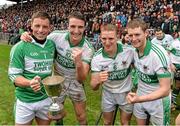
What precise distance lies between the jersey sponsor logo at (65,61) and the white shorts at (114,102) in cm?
67

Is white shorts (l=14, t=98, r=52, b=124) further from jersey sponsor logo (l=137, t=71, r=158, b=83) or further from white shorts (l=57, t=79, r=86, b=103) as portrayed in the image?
jersey sponsor logo (l=137, t=71, r=158, b=83)

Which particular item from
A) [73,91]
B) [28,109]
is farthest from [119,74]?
[28,109]

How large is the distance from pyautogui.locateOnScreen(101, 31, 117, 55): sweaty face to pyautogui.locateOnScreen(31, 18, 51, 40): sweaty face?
2.60 feet

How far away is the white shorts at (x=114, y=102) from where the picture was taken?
5.86 metres

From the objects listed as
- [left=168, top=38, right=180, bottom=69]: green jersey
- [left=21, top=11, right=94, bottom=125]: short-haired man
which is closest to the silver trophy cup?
[left=21, top=11, right=94, bottom=125]: short-haired man

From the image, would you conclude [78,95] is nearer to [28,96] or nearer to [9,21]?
[28,96]

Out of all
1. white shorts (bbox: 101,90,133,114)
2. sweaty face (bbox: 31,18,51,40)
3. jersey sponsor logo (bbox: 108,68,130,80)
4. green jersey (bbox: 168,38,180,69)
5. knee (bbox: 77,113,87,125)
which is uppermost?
sweaty face (bbox: 31,18,51,40)

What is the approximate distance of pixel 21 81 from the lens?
496 cm

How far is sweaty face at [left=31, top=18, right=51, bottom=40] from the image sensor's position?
5.11 meters

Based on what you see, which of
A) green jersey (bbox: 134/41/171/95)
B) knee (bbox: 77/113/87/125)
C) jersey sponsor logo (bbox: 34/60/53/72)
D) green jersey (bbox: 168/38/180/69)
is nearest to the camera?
green jersey (bbox: 134/41/171/95)

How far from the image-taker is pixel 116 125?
7559 mm

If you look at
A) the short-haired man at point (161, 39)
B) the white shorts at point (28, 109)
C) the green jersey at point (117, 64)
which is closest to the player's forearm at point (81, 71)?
the green jersey at point (117, 64)

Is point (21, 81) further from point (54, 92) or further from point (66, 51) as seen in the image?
point (66, 51)

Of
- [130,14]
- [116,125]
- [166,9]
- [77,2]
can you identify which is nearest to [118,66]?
[116,125]
